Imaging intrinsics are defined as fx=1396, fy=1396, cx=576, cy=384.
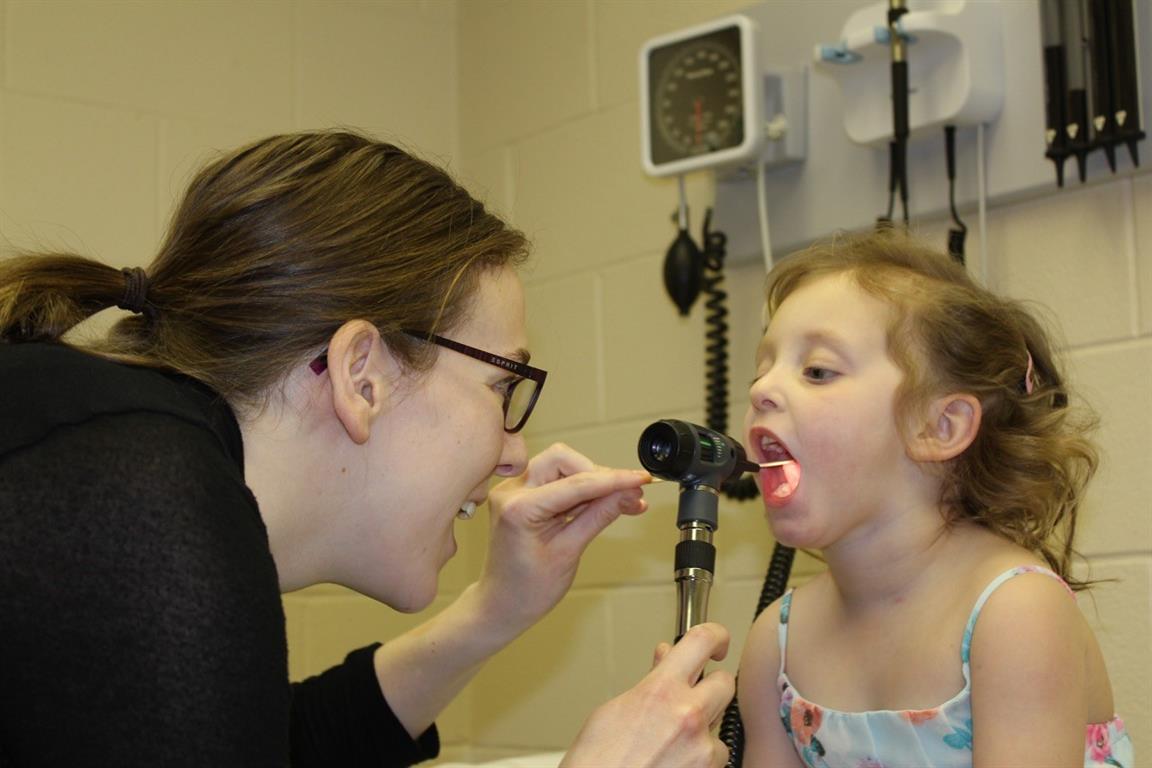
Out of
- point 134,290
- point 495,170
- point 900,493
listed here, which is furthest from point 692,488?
point 495,170

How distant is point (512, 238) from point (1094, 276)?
2.64 ft

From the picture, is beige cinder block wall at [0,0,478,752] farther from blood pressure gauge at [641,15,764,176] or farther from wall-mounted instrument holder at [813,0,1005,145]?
wall-mounted instrument holder at [813,0,1005,145]

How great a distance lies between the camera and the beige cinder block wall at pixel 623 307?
5.69ft

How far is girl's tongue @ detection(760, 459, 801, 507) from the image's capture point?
4.78 ft

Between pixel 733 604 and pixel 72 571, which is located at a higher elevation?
pixel 72 571

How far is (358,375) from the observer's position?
1244 millimetres

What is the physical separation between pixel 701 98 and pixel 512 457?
84cm

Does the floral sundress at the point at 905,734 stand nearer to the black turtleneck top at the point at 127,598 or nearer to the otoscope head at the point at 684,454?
the otoscope head at the point at 684,454

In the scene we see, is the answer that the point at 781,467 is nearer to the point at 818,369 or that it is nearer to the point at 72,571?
the point at 818,369

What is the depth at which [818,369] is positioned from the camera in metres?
1.49

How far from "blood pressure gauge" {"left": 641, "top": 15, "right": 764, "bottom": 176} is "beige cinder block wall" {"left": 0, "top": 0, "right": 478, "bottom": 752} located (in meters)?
0.56

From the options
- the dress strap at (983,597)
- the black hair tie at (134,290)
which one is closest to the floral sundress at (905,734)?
the dress strap at (983,597)

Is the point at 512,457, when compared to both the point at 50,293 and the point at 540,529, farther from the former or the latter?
the point at 50,293

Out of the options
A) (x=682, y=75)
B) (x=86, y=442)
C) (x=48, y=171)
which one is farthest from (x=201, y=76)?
(x=86, y=442)
